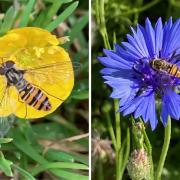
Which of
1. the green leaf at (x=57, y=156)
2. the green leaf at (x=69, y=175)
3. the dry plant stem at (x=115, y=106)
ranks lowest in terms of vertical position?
the green leaf at (x=69, y=175)

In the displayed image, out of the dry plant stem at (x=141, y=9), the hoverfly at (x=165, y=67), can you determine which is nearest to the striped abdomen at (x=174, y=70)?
the hoverfly at (x=165, y=67)

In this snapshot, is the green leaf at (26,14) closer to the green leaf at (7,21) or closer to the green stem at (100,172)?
the green leaf at (7,21)

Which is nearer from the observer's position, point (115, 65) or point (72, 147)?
point (115, 65)

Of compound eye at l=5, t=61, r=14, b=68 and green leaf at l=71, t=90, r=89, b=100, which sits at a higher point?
compound eye at l=5, t=61, r=14, b=68

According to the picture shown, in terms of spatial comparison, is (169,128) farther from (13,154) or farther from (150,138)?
(13,154)

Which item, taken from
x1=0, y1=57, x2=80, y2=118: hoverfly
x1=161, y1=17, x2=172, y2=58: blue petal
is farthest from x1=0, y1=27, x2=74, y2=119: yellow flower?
x1=161, y1=17, x2=172, y2=58: blue petal

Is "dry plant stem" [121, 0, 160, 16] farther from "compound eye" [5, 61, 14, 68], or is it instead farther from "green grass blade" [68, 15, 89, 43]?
"compound eye" [5, 61, 14, 68]

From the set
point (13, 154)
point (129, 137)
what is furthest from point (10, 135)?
point (129, 137)
